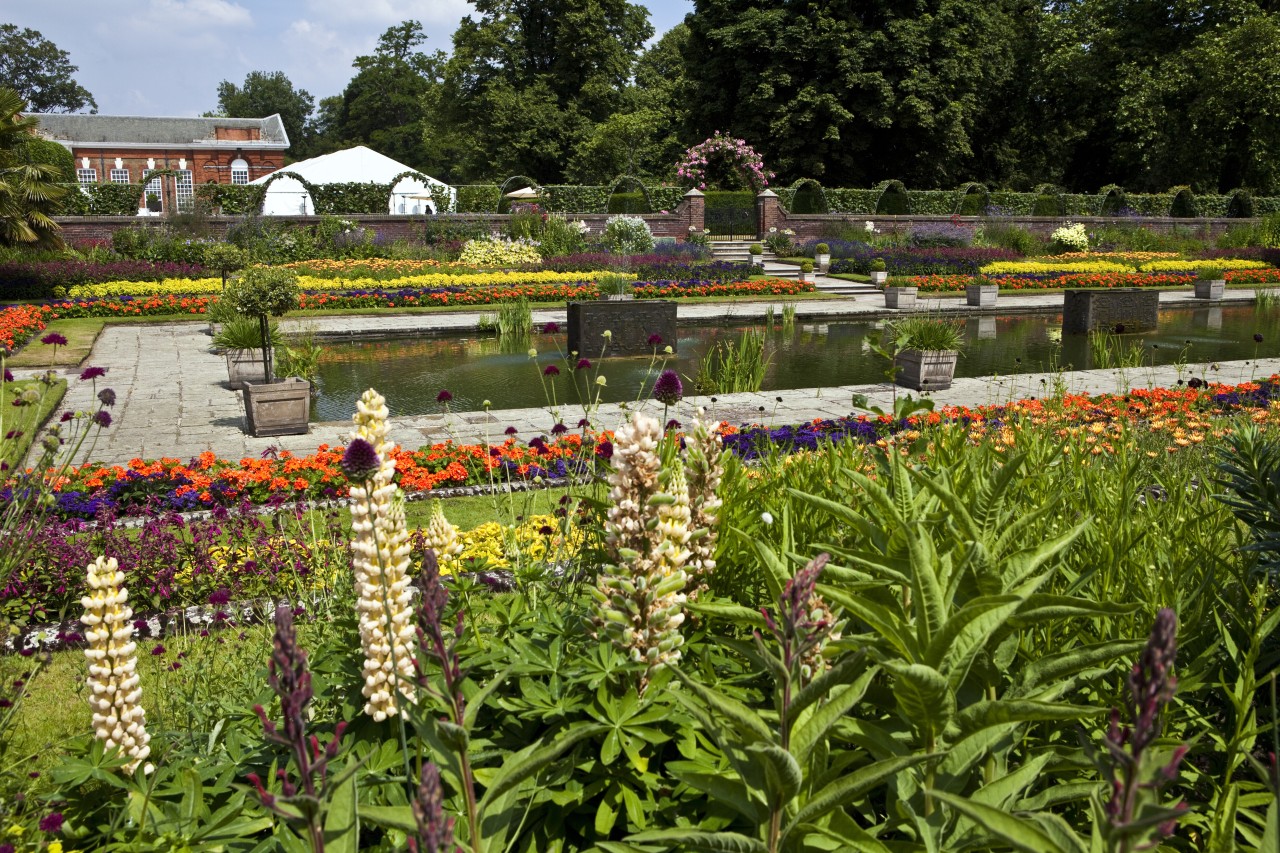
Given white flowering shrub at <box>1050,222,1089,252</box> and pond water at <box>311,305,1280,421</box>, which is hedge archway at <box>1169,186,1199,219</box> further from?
pond water at <box>311,305,1280,421</box>

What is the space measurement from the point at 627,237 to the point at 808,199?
30.2 feet

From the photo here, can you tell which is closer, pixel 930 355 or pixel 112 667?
pixel 112 667

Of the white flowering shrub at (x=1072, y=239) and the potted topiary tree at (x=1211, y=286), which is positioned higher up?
the white flowering shrub at (x=1072, y=239)

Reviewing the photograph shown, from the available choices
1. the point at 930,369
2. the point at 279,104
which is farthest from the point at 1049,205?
the point at 279,104

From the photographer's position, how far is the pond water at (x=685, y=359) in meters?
11.1

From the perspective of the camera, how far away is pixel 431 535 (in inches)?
119

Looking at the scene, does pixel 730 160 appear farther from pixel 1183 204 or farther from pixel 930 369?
pixel 930 369

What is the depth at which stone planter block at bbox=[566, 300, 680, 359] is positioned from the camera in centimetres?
1301

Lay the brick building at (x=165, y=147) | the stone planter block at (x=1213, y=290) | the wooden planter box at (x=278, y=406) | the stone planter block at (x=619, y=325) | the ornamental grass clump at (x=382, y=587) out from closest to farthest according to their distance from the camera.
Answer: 1. the ornamental grass clump at (x=382, y=587)
2. the wooden planter box at (x=278, y=406)
3. the stone planter block at (x=619, y=325)
4. the stone planter block at (x=1213, y=290)
5. the brick building at (x=165, y=147)

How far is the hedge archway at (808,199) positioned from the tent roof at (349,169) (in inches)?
507

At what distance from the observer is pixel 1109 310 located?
15.8m

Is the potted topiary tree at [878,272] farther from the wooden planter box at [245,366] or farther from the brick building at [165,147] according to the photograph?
the brick building at [165,147]

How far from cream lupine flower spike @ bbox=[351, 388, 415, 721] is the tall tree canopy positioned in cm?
4360

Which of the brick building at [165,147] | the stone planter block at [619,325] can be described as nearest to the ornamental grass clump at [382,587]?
the stone planter block at [619,325]
